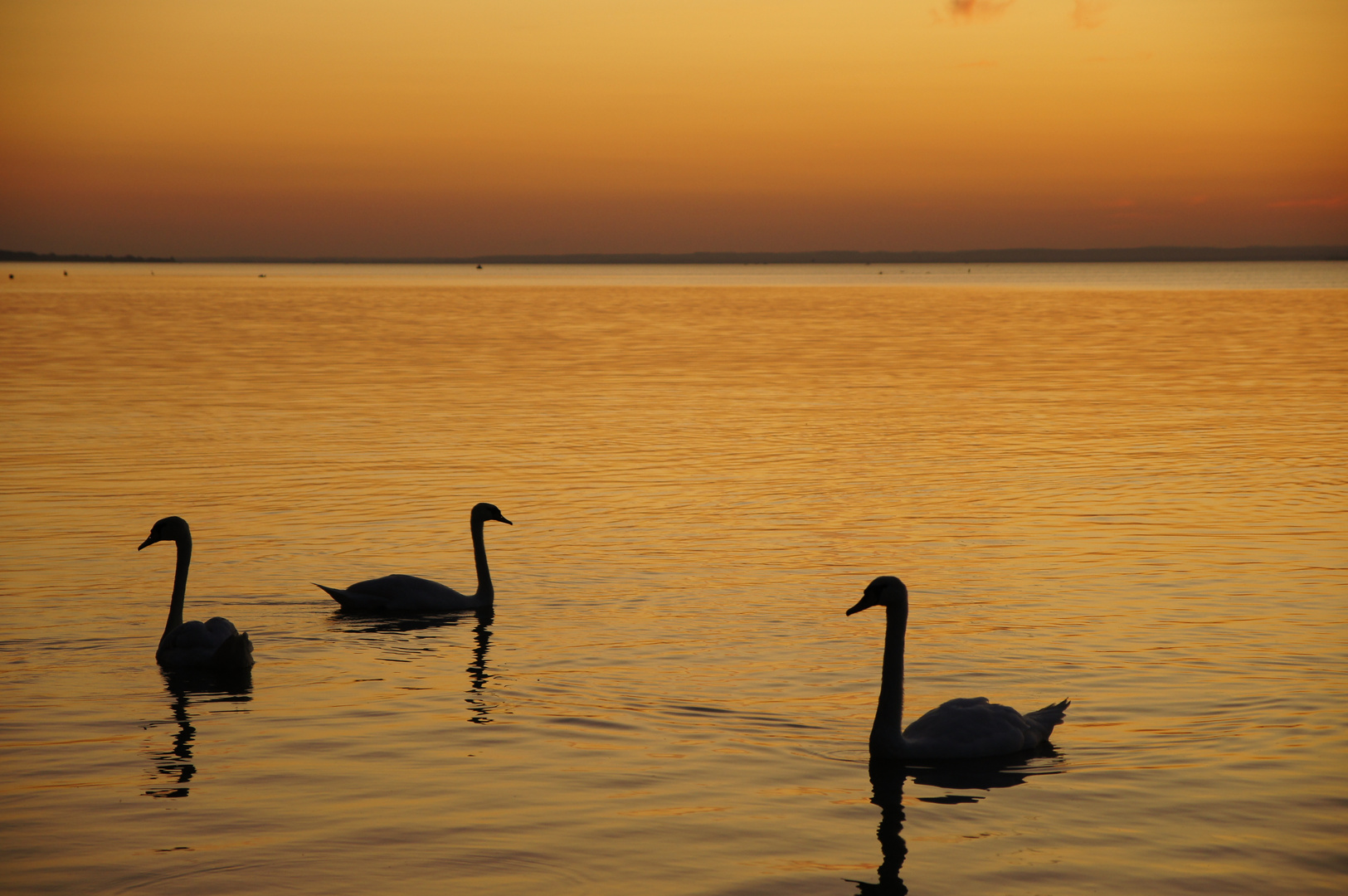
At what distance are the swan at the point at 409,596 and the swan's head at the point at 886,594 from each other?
5.11 m

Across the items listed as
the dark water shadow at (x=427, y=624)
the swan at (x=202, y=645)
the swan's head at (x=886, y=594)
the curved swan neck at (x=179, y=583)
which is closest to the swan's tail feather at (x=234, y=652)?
the swan at (x=202, y=645)

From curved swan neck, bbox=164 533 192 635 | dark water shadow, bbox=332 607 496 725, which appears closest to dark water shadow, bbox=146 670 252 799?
curved swan neck, bbox=164 533 192 635

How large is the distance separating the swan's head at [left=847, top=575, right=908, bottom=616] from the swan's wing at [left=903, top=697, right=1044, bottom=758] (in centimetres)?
85

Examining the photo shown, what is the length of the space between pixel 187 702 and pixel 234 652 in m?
0.56

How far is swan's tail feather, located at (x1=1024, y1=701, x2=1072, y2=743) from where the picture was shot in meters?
10.3

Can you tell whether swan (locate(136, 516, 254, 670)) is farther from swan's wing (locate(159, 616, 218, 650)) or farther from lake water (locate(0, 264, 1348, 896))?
lake water (locate(0, 264, 1348, 896))

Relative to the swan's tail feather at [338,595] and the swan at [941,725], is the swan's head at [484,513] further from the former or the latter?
the swan at [941,725]

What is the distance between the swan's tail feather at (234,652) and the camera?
39.3ft

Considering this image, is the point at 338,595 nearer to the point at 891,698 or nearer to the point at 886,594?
the point at 886,594

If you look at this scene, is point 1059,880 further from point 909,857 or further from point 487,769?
point 487,769

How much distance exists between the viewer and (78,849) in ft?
28.1

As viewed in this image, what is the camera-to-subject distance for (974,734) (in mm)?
10125

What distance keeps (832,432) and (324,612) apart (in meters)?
15.9

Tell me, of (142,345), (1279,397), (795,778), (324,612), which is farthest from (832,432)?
(142,345)
